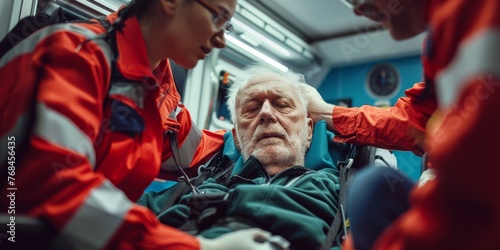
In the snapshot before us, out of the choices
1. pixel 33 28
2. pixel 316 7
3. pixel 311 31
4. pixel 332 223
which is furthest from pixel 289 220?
pixel 311 31

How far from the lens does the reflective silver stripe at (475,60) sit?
1.96 feet

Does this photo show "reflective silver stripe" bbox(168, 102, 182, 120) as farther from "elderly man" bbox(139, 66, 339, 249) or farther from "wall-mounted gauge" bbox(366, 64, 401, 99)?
"wall-mounted gauge" bbox(366, 64, 401, 99)

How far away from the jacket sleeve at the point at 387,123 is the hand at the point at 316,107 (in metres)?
Answer: 0.07

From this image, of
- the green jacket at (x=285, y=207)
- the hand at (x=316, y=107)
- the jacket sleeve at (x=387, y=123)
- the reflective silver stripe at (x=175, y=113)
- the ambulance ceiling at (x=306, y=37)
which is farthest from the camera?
the ambulance ceiling at (x=306, y=37)

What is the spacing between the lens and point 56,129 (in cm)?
95

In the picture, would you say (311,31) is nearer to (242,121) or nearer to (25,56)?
(242,121)

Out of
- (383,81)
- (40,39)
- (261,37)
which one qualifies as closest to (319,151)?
(40,39)

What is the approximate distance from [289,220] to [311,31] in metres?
3.56

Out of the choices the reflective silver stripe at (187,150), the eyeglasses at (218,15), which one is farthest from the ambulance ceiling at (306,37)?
the eyeglasses at (218,15)

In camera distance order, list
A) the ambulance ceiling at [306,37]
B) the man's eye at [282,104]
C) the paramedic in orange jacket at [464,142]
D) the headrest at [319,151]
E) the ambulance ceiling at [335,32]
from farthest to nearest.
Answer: the ambulance ceiling at [335,32], the ambulance ceiling at [306,37], the man's eye at [282,104], the headrest at [319,151], the paramedic in orange jacket at [464,142]

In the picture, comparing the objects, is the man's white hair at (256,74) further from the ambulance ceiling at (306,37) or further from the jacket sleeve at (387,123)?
the ambulance ceiling at (306,37)

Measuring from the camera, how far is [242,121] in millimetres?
2326

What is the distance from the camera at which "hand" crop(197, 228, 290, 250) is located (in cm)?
101

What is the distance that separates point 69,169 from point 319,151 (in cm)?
150
